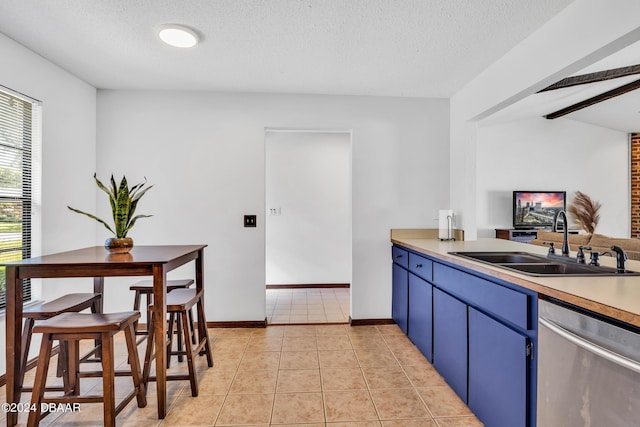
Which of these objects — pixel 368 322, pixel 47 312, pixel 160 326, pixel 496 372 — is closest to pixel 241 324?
pixel 368 322

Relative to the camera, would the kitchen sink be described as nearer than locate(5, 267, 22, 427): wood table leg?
Yes

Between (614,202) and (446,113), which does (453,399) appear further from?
(614,202)

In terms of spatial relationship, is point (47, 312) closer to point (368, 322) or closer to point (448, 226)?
point (368, 322)

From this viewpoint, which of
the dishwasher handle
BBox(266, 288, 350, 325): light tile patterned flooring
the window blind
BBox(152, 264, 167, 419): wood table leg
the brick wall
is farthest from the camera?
the brick wall

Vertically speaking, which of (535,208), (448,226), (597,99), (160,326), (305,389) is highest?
(597,99)

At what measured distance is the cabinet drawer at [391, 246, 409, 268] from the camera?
2910 mm

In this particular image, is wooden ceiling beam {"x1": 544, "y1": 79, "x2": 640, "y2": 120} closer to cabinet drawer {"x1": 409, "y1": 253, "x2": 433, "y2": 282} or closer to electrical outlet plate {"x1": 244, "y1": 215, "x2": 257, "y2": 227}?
cabinet drawer {"x1": 409, "y1": 253, "x2": 433, "y2": 282}

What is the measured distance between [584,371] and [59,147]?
3.55m

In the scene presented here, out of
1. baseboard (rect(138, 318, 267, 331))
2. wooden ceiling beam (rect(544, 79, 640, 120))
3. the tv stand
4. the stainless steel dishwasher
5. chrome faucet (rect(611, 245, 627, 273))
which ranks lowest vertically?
baseboard (rect(138, 318, 267, 331))

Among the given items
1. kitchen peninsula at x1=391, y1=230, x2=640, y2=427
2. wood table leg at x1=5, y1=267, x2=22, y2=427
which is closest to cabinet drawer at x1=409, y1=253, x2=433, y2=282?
kitchen peninsula at x1=391, y1=230, x2=640, y2=427

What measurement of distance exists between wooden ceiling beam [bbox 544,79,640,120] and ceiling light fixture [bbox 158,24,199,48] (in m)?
5.69

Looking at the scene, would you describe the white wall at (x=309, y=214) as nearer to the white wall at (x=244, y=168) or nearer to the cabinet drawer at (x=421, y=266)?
the white wall at (x=244, y=168)

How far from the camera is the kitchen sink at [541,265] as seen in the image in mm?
1521

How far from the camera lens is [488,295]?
1.63 meters
